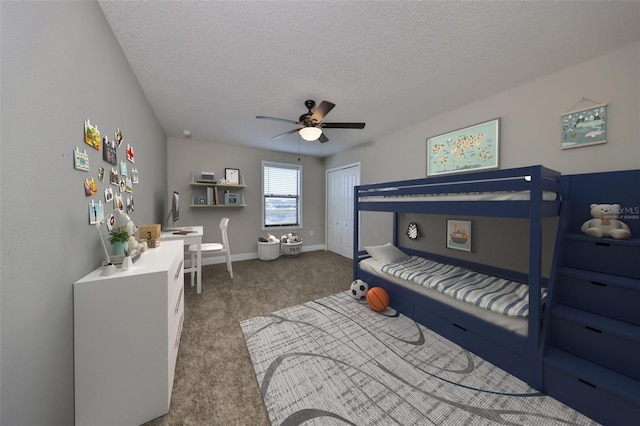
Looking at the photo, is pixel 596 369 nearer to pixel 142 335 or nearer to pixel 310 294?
pixel 310 294

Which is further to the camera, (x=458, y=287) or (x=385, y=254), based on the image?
(x=385, y=254)

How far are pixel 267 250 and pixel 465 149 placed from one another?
374 centimetres

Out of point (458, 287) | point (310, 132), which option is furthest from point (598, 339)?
point (310, 132)

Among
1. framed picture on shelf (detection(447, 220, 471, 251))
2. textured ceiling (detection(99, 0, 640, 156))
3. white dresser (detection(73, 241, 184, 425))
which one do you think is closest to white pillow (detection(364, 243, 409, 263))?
framed picture on shelf (detection(447, 220, 471, 251))

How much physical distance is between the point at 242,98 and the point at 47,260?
220cm

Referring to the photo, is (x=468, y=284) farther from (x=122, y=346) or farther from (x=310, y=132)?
(x=122, y=346)

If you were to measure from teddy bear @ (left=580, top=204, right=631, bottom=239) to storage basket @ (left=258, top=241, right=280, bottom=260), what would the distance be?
4.17 meters

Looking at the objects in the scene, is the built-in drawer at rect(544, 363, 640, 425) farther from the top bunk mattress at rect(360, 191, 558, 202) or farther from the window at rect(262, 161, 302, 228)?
the window at rect(262, 161, 302, 228)

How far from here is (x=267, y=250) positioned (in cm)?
443

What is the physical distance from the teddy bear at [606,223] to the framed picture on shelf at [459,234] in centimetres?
99

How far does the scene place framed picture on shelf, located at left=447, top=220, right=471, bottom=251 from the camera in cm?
258

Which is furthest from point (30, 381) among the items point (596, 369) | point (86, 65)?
point (596, 369)

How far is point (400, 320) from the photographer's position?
2.19 metres

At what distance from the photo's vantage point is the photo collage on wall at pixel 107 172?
3.99 ft
